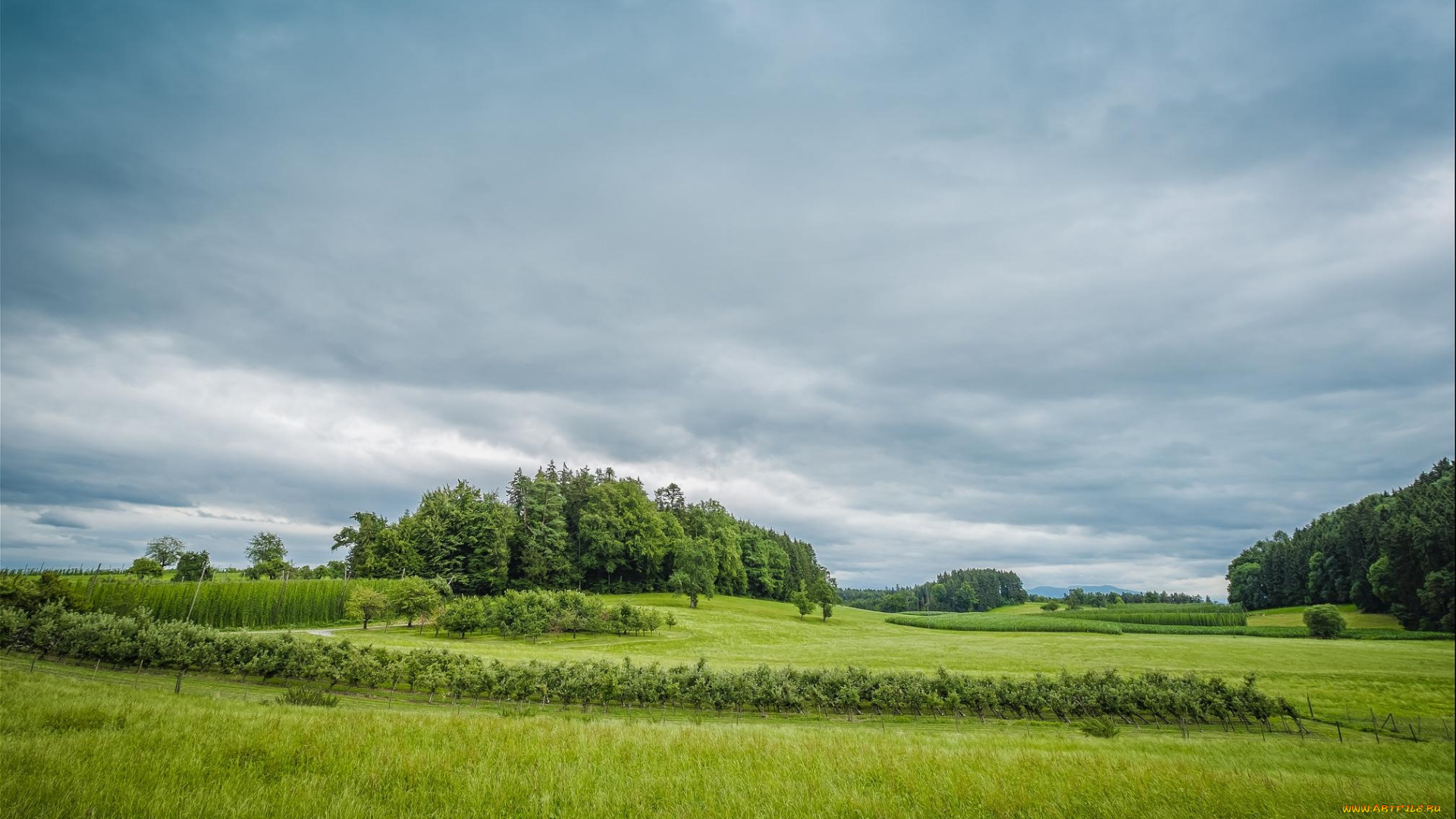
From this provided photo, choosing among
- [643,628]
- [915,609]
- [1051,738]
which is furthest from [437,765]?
[915,609]

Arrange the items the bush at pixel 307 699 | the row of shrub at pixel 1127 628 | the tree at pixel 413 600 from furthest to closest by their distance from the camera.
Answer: the tree at pixel 413 600
the row of shrub at pixel 1127 628
the bush at pixel 307 699

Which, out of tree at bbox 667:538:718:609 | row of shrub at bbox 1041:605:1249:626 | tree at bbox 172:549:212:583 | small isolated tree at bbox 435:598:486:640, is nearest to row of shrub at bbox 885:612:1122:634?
row of shrub at bbox 1041:605:1249:626

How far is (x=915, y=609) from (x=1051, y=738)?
175 m

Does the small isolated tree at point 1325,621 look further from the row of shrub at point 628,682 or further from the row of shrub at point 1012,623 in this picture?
the row of shrub at point 628,682

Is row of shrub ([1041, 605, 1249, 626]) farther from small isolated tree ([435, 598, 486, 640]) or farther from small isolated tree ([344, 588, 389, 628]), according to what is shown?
small isolated tree ([344, 588, 389, 628])

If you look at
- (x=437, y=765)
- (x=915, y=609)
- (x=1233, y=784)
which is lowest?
(x=915, y=609)

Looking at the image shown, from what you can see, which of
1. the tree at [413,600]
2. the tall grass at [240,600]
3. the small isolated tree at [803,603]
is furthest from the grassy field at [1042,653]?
the small isolated tree at [803,603]

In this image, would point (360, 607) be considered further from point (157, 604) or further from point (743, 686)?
point (743, 686)

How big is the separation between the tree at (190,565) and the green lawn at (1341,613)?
125 meters

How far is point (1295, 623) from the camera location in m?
65.2

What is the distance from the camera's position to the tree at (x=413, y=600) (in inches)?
2106

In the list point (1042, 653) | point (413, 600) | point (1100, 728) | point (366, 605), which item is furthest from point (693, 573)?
point (1100, 728)

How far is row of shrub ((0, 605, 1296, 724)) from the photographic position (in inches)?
976

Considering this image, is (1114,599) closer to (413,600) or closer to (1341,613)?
(1341,613)
